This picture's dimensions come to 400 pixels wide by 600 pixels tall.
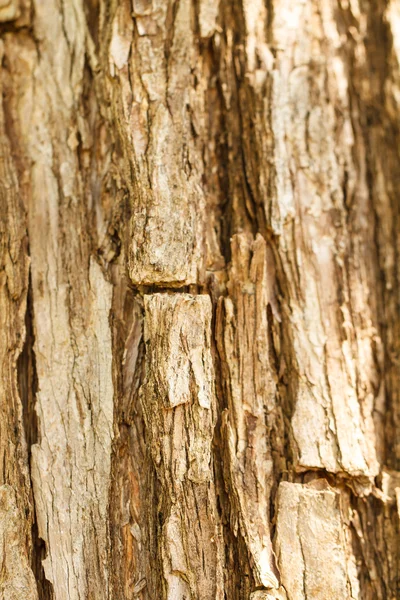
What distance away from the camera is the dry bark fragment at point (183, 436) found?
113 centimetres

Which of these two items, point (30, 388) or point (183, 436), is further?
point (30, 388)

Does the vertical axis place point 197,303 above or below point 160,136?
below

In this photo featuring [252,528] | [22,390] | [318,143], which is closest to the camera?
[252,528]

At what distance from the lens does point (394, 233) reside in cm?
144

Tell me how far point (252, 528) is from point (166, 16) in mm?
1264

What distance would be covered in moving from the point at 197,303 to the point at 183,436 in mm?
301

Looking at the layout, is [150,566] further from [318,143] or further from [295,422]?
[318,143]

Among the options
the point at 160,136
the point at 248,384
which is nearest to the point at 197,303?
the point at 248,384

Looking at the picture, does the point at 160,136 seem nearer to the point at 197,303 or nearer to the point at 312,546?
the point at 197,303

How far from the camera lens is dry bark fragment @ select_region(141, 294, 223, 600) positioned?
113cm

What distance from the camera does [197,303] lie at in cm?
122

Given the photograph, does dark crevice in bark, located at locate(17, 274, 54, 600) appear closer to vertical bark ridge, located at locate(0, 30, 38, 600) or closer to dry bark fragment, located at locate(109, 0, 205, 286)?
vertical bark ridge, located at locate(0, 30, 38, 600)

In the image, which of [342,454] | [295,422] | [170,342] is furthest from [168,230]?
[342,454]

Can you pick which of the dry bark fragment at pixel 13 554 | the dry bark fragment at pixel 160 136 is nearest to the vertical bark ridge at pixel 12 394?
the dry bark fragment at pixel 13 554
